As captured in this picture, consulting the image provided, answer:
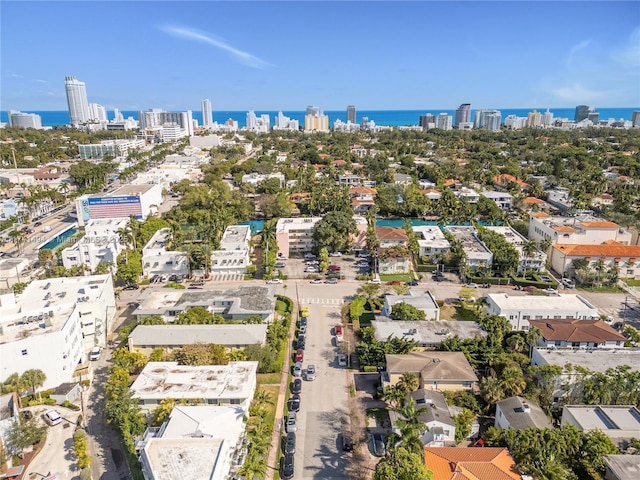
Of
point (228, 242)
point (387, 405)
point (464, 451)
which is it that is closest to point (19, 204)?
point (228, 242)

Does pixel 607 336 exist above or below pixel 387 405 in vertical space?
above

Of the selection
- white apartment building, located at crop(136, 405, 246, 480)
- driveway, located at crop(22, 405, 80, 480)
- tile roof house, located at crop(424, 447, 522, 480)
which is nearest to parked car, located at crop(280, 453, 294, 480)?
white apartment building, located at crop(136, 405, 246, 480)

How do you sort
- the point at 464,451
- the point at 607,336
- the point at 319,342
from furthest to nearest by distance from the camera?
the point at 319,342
the point at 607,336
the point at 464,451

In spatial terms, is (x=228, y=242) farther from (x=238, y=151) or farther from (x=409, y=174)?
(x=238, y=151)

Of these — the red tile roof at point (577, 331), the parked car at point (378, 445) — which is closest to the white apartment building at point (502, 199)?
the red tile roof at point (577, 331)

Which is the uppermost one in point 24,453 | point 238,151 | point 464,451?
point 238,151

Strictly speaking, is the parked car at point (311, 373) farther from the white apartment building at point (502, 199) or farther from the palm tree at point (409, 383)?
the white apartment building at point (502, 199)

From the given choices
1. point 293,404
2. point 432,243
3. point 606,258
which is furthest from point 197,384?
point 606,258
